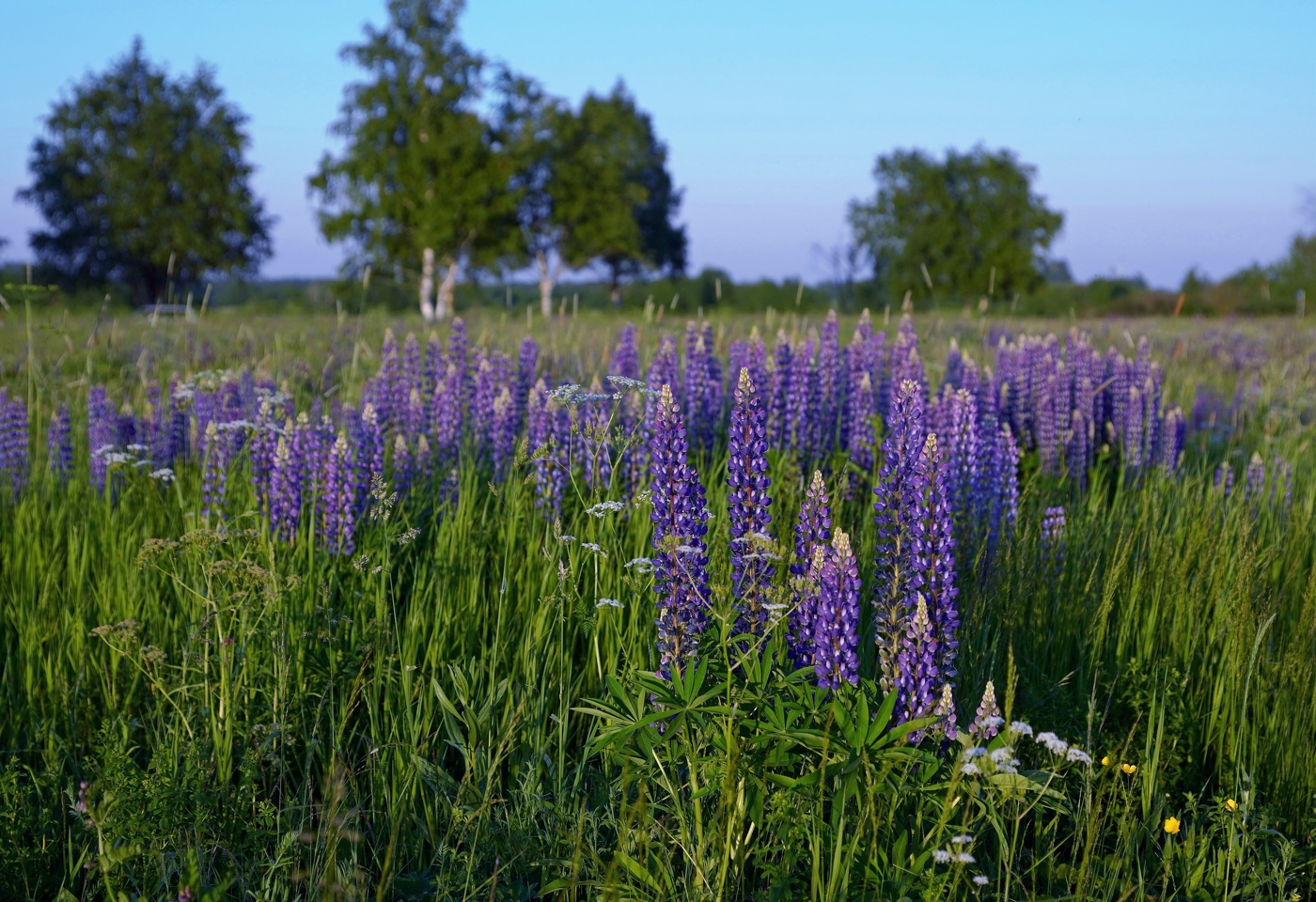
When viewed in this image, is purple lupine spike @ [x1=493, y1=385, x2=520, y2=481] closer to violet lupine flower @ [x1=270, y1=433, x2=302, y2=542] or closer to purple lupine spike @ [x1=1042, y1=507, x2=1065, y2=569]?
violet lupine flower @ [x1=270, y1=433, x2=302, y2=542]

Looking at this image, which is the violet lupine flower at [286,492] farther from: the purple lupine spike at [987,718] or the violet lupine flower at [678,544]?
the purple lupine spike at [987,718]

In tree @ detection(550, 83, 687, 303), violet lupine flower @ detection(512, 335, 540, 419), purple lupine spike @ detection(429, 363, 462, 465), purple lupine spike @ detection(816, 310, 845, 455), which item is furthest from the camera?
tree @ detection(550, 83, 687, 303)

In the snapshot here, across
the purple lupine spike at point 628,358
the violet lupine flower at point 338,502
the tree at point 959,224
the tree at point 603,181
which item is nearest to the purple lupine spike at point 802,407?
the purple lupine spike at point 628,358

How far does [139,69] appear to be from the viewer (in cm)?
5328

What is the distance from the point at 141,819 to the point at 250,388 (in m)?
4.63

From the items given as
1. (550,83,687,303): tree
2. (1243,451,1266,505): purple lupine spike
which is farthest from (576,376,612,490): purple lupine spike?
(550,83,687,303): tree

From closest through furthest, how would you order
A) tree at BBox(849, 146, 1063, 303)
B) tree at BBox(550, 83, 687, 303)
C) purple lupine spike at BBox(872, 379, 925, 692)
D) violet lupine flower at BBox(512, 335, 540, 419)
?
purple lupine spike at BBox(872, 379, 925, 692) → violet lupine flower at BBox(512, 335, 540, 419) → tree at BBox(550, 83, 687, 303) → tree at BBox(849, 146, 1063, 303)

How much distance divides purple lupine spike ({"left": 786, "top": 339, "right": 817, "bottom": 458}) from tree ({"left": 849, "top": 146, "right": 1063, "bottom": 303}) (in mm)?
64489

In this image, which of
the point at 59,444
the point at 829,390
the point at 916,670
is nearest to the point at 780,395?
the point at 829,390

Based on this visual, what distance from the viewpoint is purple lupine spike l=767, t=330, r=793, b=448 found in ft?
17.3

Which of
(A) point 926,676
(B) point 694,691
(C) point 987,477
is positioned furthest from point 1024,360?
(B) point 694,691

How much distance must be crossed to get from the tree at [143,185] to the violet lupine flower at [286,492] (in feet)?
169

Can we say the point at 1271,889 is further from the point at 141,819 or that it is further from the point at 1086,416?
the point at 1086,416

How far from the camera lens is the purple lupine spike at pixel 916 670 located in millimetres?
2488
